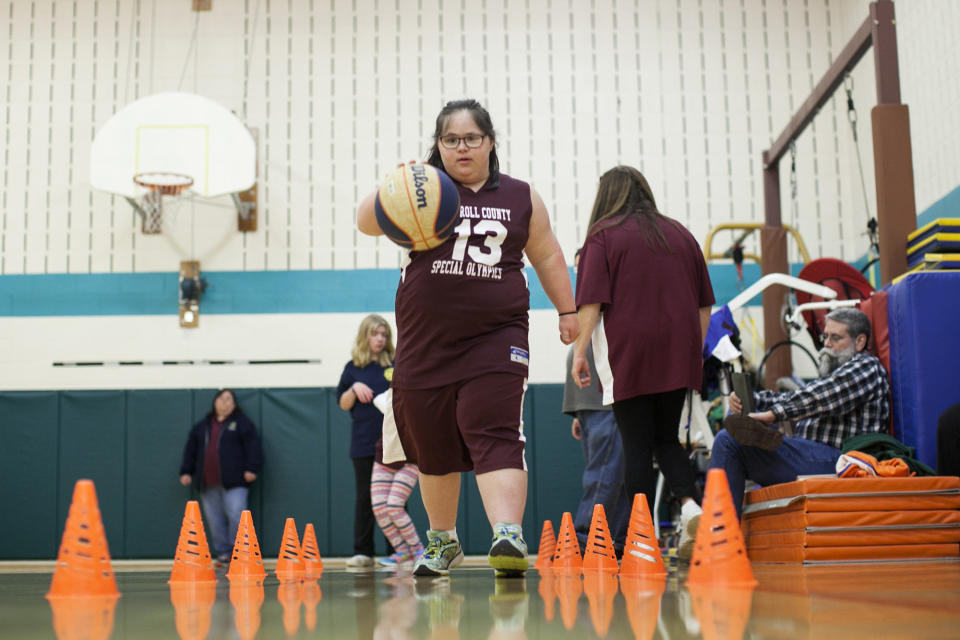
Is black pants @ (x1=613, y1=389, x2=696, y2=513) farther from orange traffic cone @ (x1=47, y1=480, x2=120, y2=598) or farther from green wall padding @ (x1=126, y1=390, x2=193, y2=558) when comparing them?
green wall padding @ (x1=126, y1=390, x2=193, y2=558)

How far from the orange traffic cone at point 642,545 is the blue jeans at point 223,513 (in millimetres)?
6308

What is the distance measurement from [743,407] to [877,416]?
2.11ft

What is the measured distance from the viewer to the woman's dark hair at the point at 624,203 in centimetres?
414

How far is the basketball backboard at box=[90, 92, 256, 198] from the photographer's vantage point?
30.2 feet

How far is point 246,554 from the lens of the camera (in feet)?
13.7

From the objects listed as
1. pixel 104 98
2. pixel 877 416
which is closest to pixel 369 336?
pixel 877 416

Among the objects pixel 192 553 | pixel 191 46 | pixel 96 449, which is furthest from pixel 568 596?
pixel 191 46

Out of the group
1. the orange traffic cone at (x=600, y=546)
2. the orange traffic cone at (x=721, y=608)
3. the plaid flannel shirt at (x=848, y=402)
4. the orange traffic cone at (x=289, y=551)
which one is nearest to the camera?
the orange traffic cone at (x=721, y=608)

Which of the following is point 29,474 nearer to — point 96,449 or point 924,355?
point 96,449

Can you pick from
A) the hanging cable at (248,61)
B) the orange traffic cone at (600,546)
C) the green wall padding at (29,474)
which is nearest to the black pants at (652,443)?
the orange traffic cone at (600,546)

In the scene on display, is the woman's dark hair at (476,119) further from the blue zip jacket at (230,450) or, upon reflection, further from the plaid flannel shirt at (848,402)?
the blue zip jacket at (230,450)

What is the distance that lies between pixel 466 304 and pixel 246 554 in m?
1.72

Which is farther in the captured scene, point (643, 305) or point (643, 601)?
point (643, 305)

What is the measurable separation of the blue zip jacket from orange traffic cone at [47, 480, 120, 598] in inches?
267
